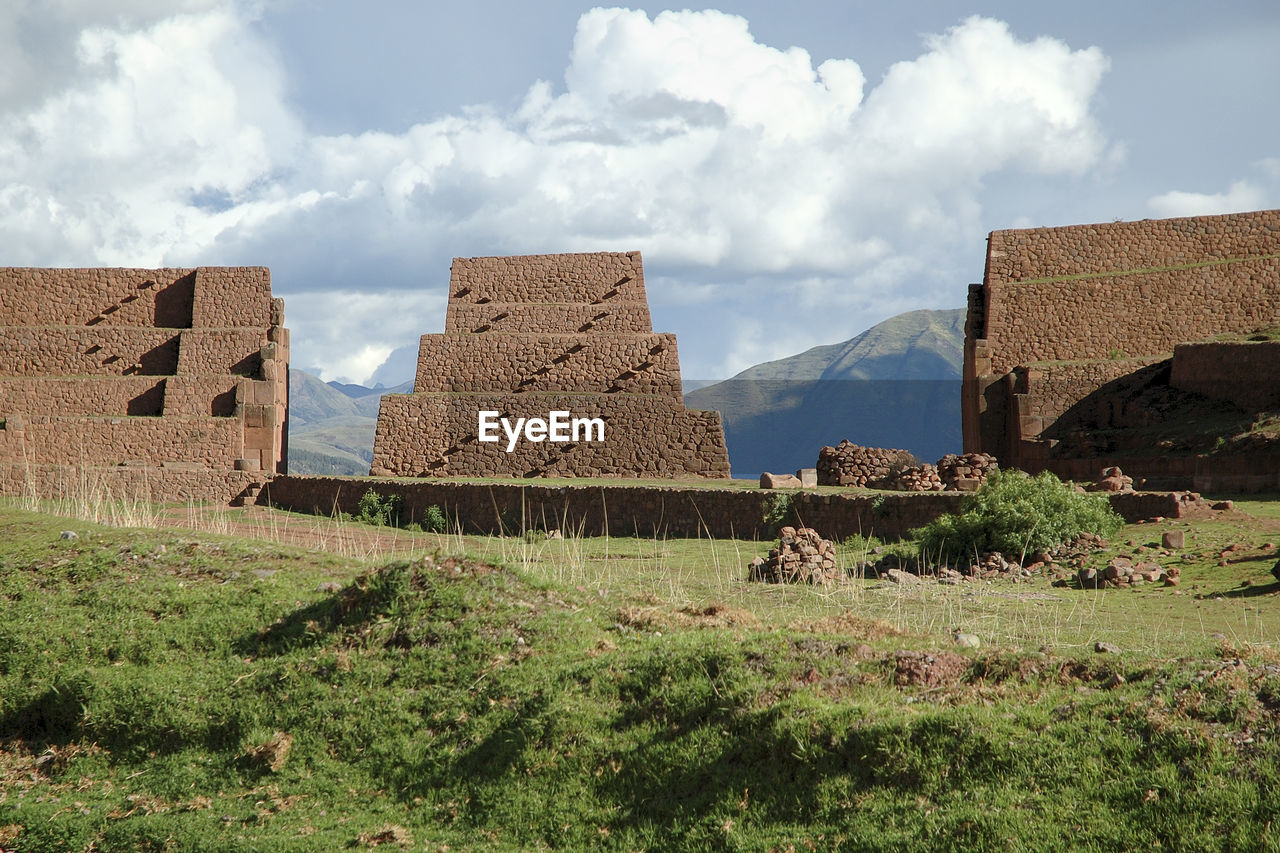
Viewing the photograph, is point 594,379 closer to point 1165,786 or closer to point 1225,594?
point 1225,594

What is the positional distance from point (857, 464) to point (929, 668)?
15.0m

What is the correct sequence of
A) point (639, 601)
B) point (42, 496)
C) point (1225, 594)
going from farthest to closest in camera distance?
point (42, 496), point (1225, 594), point (639, 601)

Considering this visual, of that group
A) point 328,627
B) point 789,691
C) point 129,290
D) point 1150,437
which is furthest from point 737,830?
point 129,290

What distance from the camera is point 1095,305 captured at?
24047mm

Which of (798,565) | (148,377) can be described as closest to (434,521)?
(798,565)

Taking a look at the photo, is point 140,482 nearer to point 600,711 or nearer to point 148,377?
point 148,377

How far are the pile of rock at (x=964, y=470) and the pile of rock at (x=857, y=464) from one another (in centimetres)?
150

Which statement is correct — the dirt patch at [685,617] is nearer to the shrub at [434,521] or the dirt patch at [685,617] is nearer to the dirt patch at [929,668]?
the dirt patch at [929,668]

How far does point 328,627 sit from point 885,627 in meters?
3.75

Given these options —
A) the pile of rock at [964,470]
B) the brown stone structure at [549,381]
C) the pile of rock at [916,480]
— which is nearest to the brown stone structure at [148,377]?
the brown stone structure at [549,381]

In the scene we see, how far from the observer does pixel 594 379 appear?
89.1 feet

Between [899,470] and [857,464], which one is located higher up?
[857,464]

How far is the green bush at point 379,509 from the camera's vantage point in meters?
19.6

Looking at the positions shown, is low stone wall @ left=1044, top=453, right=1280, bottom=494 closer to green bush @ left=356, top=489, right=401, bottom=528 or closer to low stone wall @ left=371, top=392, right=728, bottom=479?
low stone wall @ left=371, top=392, right=728, bottom=479
